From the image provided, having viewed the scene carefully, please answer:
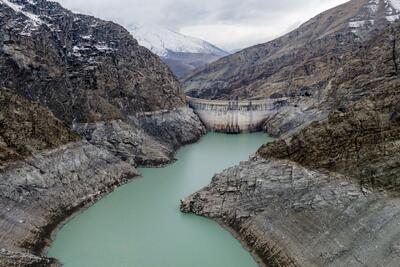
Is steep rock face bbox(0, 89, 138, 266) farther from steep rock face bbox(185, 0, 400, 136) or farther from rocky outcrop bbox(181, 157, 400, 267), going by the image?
steep rock face bbox(185, 0, 400, 136)

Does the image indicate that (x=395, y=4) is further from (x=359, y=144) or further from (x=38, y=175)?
(x=38, y=175)

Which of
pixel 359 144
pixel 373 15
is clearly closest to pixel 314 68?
pixel 373 15

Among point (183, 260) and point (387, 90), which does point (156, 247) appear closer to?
point (183, 260)

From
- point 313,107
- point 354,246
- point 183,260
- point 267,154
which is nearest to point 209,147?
point 313,107

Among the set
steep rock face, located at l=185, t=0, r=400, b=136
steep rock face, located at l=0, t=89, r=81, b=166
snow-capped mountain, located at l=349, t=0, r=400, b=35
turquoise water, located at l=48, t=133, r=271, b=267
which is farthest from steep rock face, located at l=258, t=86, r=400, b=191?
snow-capped mountain, located at l=349, t=0, r=400, b=35

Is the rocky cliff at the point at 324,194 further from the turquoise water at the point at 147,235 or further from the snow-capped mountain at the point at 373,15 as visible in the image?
the snow-capped mountain at the point at 373,15

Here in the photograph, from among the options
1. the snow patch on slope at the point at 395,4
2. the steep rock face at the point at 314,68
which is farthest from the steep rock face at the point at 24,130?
the snow patch on slope at the point at 395,4
